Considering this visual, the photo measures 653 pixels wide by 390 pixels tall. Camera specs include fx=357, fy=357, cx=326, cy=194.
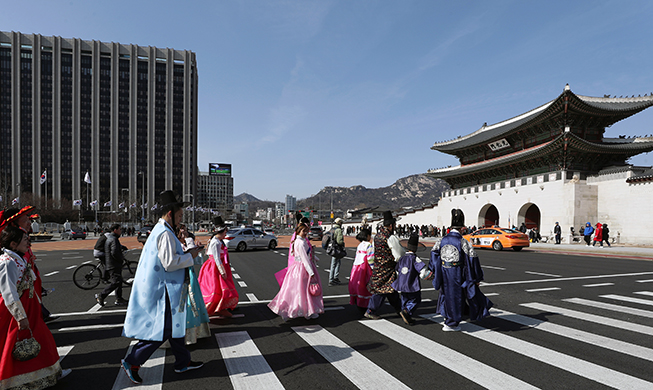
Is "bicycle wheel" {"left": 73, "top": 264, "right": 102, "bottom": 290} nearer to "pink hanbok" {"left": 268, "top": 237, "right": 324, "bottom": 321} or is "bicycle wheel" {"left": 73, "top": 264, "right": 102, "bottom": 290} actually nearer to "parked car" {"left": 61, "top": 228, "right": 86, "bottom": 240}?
"pink hanbok" {"left": 268, "top": 237, "right": 324, "bottom": 321}

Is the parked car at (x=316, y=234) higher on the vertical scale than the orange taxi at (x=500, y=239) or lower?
lower

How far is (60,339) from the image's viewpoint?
510 cm

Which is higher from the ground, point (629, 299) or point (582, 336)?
point (582, 336)

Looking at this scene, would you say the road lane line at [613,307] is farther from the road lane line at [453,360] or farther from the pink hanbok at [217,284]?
the pink hanbok at [217,284]

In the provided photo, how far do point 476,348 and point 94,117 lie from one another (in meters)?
123

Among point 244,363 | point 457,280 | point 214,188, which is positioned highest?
point 214,188

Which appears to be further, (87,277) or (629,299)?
(87,277)

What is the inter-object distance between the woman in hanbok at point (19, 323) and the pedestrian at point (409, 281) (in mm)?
4448

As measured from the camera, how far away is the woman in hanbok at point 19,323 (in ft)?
10.4

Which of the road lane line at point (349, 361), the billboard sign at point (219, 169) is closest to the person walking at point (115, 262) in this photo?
the road lane line at point (349, 361)

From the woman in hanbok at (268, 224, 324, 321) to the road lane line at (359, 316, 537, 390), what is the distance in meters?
0.98

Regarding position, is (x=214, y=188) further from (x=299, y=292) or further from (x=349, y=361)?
(x=349, y=361)

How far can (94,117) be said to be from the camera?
103500mm

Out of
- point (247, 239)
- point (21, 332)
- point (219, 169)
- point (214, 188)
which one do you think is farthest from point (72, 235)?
point (214, 188)
